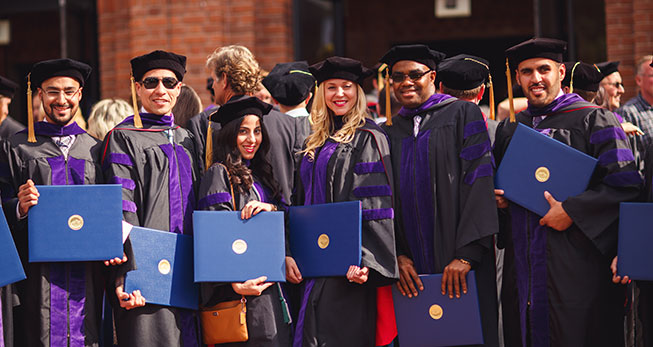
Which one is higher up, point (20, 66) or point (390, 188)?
point (20, 66)

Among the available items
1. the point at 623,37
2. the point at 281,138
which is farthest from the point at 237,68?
the point at 623,37

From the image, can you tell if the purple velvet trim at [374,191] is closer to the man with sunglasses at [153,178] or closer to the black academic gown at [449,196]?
the black academic gown at [449,196]

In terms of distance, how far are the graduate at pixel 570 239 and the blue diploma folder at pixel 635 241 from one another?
0.35ft

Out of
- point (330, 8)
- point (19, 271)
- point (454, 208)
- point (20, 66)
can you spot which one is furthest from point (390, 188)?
point (20, 66)

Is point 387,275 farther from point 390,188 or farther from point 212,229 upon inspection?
point 212,229

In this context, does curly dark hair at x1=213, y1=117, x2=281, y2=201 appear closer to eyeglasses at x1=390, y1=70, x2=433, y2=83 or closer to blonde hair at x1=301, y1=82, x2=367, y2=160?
blonde hair at x1=301, y1=82, x2=367, y2=160

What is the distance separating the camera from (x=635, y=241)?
13.8 ft

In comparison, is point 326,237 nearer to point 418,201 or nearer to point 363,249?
point 363,249

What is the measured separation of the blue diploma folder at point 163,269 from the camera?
4418 mm

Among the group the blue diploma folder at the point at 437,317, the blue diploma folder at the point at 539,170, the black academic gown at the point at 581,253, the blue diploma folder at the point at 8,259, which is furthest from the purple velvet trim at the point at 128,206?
the black academic gown at the point at 581,253

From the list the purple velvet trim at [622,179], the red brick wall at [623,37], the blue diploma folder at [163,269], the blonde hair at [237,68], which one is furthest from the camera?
the red brick wall at [623,37]

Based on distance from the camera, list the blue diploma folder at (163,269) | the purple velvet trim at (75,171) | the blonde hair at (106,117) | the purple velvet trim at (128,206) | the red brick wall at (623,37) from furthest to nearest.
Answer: the red brick wall at (623,37)
the blonde hair at (106,117)
the purple velvet trim at (75,171)
the purple velvet trim at (128,206)
the blue diploma folder at (163,269)

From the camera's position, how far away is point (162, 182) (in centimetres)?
462

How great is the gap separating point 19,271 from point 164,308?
0.80 m
